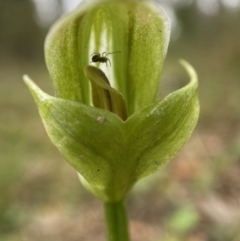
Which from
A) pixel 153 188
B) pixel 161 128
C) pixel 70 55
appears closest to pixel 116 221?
pixel 161 128

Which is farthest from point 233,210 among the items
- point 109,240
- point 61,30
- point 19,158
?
point 19,158

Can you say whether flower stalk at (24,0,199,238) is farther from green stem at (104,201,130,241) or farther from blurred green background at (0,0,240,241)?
blurred green background at (0,0,240,241)

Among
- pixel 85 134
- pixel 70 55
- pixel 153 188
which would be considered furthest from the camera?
pixel 153 188

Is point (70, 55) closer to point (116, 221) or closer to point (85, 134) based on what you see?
point (85, 134)

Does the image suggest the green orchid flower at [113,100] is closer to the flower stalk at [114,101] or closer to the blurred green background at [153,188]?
the flower stalk at [114,101]

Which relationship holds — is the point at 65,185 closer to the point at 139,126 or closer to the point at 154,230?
the point at 154,230
